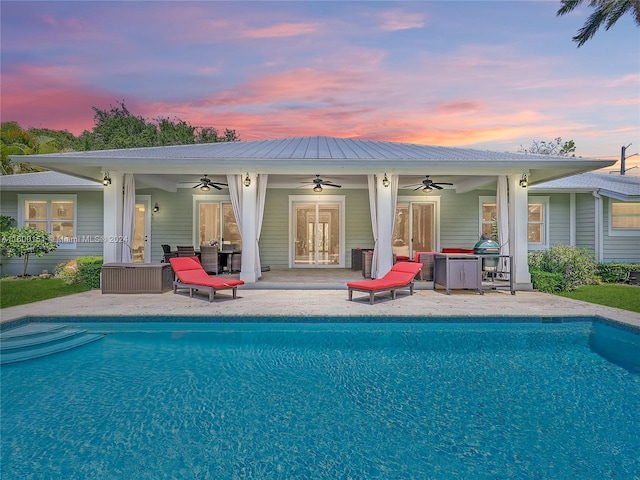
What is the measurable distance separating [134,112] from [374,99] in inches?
953

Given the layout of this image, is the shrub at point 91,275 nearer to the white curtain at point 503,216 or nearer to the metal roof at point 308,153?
the metal roof at point 308,153

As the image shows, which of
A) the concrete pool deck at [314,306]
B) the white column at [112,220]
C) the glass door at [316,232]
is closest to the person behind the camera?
the concrete pool deck at [314,306]

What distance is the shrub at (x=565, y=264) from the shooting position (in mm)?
8758

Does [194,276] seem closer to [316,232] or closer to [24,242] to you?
[316,232]

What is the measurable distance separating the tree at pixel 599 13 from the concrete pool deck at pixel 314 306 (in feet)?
32.1

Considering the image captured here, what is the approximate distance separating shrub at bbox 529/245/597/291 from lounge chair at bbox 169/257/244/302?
7.30m

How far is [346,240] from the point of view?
12.5m

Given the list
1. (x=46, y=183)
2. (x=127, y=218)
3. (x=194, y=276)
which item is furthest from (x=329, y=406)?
(x=46, y=183)

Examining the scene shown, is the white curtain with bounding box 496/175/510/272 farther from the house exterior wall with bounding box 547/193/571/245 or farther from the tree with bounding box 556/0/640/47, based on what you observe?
the tree with bounding box 556/0/640/47

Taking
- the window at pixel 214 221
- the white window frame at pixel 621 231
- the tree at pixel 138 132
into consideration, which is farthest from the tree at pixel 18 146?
the white window frame at pixel 621 231

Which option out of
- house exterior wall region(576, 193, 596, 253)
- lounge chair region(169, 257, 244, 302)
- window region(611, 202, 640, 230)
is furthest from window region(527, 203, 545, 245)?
lounge chair region(169, 257, 244, 302)

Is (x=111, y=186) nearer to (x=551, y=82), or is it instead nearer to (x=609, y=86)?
(x=551, y=82)

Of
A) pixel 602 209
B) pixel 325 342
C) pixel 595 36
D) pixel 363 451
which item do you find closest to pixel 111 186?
pixel 325 342

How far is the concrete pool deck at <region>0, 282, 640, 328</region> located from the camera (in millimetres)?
5863
